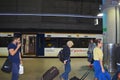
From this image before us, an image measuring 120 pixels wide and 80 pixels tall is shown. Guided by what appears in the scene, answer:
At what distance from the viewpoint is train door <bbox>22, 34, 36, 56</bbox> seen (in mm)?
27766

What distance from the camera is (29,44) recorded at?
92.0ft

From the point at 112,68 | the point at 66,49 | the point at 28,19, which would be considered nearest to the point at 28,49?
the point at 28,19

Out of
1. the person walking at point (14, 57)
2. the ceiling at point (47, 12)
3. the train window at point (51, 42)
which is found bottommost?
the train window at point (51, 42)

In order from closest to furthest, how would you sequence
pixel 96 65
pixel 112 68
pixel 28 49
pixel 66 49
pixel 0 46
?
pixel 96 65, pixel 66 49, pixel 112 68, pixel 0 46, pixel 28 49

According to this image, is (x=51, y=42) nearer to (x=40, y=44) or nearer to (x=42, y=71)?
(x=40, y=44)

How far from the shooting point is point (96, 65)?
877 cm

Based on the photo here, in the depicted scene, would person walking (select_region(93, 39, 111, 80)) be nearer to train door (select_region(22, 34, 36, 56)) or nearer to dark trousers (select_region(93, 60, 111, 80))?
dark trousers (select_region(93, 60, 111, 80))

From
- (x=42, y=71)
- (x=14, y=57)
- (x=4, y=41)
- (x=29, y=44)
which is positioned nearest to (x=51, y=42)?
(x=29, y=44)

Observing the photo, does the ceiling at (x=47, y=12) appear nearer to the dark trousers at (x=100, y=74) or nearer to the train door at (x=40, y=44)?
the train door at (x=40, y=44)

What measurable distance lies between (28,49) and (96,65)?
64.4ft

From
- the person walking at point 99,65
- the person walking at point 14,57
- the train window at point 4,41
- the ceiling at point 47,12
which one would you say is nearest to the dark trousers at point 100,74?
the person walking at point 99,65

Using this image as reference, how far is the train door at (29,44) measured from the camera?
27766mm

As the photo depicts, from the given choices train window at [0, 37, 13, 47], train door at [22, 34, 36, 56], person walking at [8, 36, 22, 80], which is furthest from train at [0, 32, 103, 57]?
person walking at [8, 36, 22, 80]

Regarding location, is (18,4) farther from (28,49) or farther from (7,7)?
(28,49)
